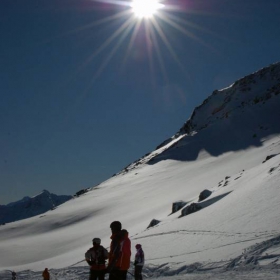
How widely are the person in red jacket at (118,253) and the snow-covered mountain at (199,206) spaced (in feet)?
12.2

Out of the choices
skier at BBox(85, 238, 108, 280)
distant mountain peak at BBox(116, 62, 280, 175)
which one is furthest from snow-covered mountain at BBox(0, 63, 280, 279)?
skier at BBox(85, 238, 108, 280)

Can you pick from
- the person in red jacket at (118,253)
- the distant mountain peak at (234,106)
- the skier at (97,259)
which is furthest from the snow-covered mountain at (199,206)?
the person in red jacket at (118,253)

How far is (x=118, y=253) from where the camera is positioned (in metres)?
6.23

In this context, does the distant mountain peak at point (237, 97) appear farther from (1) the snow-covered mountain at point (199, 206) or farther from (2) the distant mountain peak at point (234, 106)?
(1) the snow-covered mountain at point (199, 206)

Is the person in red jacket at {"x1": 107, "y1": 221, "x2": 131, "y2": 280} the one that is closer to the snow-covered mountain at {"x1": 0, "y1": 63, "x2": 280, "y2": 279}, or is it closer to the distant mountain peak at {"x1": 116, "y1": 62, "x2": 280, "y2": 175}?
the snow-covered mountain at {"x1": 0, "y1": 63, "x2": 280, "y2": 279}

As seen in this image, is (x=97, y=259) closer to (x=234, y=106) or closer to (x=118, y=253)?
(x=118, y=253)

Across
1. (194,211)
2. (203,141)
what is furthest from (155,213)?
(203,141)

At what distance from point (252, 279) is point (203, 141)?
64.8 m

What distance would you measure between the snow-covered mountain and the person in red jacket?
372 centimetres

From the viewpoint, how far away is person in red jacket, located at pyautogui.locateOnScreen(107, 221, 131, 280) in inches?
246

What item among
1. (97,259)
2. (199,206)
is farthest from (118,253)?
(199,206)

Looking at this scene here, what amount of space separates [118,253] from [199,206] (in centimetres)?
1778

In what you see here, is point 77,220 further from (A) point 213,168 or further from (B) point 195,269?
(B) point 195,269

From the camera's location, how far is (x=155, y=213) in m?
35.9
